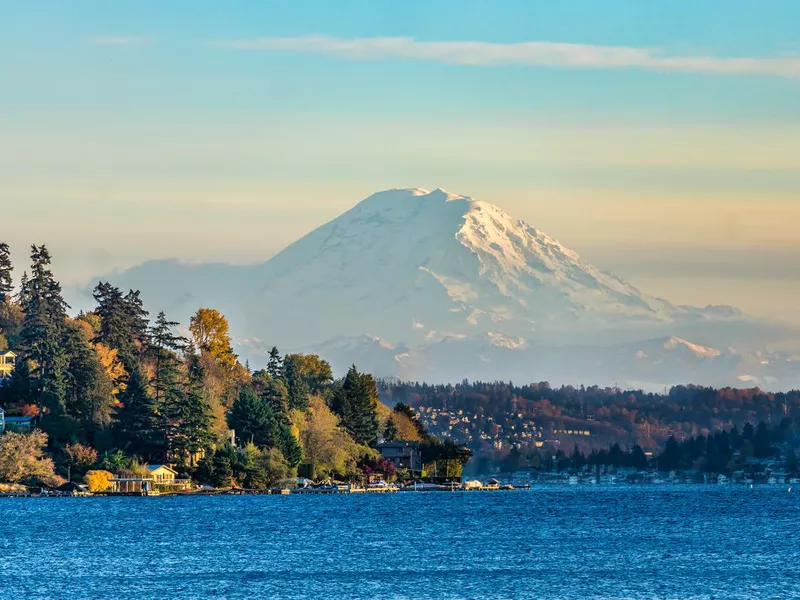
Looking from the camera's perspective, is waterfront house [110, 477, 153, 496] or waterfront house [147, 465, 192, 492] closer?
waterfront house [110, 477, 153, 496]

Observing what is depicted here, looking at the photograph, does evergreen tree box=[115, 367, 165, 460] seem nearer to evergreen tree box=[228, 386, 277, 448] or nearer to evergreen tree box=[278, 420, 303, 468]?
evergreen tree box=[228, 386, 277, 448]

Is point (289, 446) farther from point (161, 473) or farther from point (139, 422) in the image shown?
point (139, 422)

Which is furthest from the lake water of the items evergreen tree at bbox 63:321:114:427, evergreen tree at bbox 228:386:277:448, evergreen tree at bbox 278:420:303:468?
evergreen tree at bbox 278:420:303:468

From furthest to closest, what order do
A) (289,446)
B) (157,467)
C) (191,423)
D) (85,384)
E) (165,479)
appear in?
(289,446), (85,384), (165,479), (157,467), (191,423)

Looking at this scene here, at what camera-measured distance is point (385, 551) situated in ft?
348

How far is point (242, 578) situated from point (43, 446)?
9182 centimetres

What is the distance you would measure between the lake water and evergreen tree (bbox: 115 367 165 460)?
576 inches

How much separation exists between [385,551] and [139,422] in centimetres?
7613

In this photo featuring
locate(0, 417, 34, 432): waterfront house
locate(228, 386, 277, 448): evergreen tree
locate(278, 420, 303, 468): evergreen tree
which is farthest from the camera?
locate(278, 420, 303, 468): evergreen tree

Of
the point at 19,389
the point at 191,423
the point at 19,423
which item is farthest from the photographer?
the point at 19,389

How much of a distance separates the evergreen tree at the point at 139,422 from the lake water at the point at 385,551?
14.6 metres

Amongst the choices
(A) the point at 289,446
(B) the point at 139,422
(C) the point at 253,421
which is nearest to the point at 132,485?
(B) the point at 139,422

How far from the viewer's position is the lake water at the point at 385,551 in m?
85.7

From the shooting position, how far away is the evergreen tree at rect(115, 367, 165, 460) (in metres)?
177
